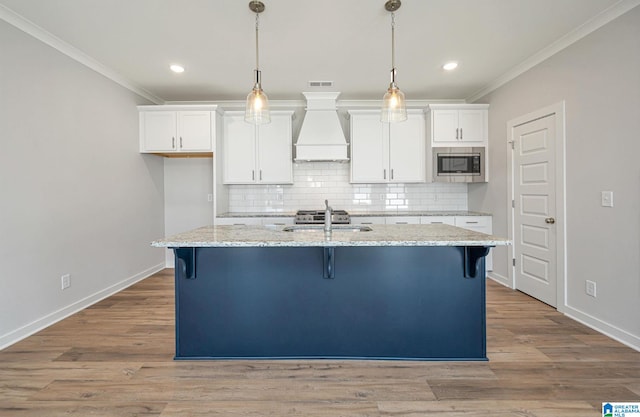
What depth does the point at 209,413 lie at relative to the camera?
5.52 ft

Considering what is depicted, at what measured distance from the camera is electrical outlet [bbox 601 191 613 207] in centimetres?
252

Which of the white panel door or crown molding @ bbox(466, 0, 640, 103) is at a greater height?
crown molding @ bbox(466, 0, 640, 103)

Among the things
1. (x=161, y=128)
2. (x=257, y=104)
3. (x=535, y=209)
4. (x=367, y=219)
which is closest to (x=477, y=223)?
(x=535, y=209)

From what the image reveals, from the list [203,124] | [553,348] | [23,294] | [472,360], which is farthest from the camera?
[203,124]

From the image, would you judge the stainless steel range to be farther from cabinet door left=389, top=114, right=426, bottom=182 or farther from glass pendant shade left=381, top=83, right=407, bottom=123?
glass pendant shade left=381, top=83, right=407, bottom=123

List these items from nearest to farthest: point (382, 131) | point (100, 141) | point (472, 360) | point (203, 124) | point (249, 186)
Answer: point (472, 360) → point (100, 141) → point (203, 124) → point (382, 131) → point (249, 186)

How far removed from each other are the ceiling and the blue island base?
1.88 metres

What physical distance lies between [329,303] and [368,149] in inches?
113

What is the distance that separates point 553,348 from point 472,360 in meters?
0.74

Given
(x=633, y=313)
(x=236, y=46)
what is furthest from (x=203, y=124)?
(x=633, y=313)

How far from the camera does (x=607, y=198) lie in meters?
2.55

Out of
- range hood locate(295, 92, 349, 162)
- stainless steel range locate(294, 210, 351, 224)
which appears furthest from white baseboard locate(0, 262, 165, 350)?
range hood locate(295, 92, 349, 162)

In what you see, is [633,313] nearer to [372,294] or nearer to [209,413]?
[372,294]

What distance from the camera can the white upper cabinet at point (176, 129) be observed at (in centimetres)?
420
